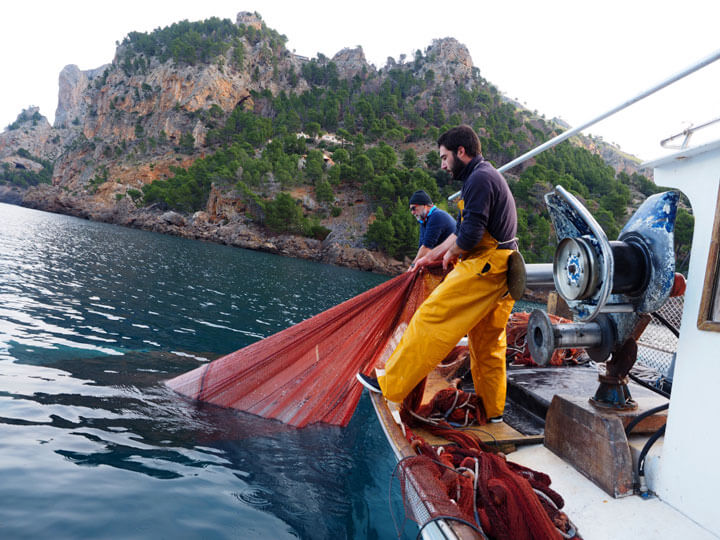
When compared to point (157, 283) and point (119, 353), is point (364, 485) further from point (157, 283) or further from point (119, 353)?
point (157, 283)

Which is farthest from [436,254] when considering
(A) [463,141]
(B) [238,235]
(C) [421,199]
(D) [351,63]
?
(D) [351,63]

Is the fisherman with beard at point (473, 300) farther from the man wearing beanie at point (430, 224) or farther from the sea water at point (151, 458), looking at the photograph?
the man wearing beanie at point (430, 224)

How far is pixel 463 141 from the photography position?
10.4ft

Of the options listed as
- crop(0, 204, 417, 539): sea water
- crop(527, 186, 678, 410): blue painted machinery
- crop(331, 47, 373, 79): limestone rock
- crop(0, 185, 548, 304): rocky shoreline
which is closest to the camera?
crop(527, 186, 678, 410): blue painted machinery

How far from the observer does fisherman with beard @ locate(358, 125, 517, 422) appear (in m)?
2.82

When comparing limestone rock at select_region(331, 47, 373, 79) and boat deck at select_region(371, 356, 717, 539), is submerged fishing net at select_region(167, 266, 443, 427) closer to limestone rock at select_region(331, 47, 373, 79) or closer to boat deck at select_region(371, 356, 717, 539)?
boat deck at select_region(371, 356, 717, 539)

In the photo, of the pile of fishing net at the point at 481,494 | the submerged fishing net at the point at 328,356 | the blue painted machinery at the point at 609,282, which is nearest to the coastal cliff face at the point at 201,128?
the submerged fishing net at the point at 328,356

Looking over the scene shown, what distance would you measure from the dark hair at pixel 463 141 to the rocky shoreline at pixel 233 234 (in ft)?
121

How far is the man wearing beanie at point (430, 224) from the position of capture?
441 cm

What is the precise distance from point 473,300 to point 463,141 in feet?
4.31

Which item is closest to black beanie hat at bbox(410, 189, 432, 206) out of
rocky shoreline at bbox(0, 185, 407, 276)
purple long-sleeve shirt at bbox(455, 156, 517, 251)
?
purple long-sleeve shirt at bbox(455, 156, 517, 251)

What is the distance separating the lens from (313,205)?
54656 mm

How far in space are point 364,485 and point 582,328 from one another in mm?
2207

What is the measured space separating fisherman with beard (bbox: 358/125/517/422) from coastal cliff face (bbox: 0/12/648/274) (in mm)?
37850
